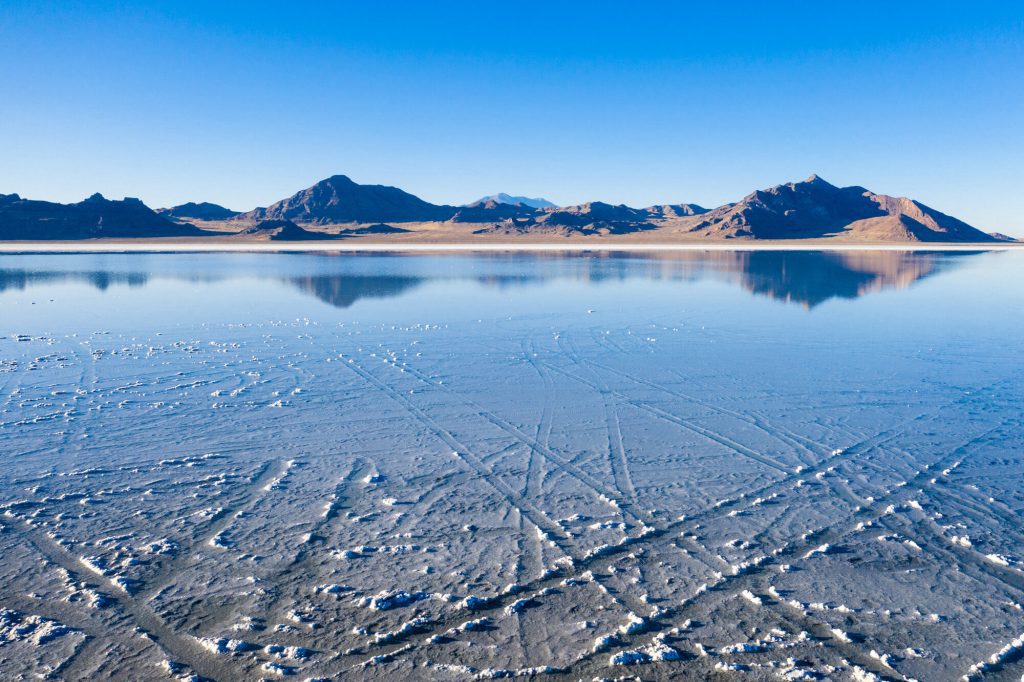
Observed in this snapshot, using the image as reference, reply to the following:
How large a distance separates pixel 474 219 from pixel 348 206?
3129 centimetres

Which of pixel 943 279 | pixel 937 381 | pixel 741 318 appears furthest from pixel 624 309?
pixel 943 279

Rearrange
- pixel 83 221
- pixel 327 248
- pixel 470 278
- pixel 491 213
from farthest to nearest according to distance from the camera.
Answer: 1. pixel 491 213
2. pixel 83 221
3. pixel 327 248
4. pixel 470 278

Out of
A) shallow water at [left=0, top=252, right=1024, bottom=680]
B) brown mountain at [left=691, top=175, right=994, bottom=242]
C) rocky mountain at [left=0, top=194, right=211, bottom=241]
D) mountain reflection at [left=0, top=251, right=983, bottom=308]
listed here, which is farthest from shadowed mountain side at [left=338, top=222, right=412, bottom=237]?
shallow water at [left=0, top=252, right=1024, bottom=680]

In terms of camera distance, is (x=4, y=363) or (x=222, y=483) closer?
(x=222, y=483)

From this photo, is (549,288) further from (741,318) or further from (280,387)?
(280,387)

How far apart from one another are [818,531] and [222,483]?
4.95 metres

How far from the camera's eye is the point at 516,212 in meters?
156

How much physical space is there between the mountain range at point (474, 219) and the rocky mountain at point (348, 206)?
0.79ft

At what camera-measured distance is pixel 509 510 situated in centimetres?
553

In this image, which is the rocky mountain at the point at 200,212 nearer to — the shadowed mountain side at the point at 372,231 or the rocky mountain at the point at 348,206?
the rocky mountain at the point at 348,206

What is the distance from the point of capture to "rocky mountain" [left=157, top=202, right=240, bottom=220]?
158875mm

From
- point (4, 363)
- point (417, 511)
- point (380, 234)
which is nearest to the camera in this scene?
point (417, 511)

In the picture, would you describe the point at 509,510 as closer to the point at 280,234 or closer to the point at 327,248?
the point at 327,248

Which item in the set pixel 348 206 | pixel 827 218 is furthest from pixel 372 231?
pixel 827 218
